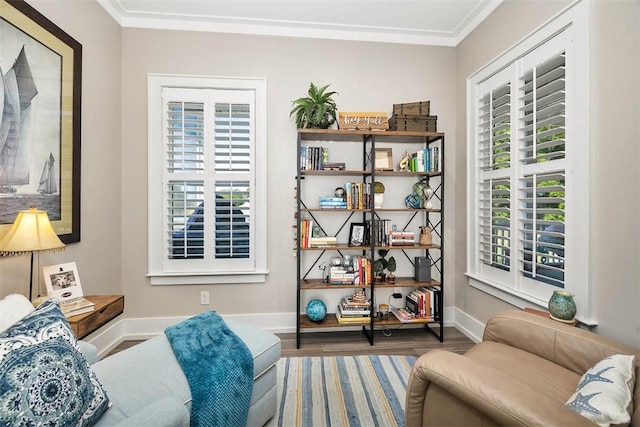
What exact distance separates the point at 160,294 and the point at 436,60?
147 inches

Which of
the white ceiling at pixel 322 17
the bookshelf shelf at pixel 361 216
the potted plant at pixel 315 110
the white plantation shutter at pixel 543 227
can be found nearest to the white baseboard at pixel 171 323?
the bookshelf shelf at pixel 361 216

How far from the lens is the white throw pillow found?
3.84ft

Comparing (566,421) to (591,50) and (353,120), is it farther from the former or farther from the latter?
(353,120)

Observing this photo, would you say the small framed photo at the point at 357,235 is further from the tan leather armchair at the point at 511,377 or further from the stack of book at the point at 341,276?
the tan leather armchair at the point at 511,377

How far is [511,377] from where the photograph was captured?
1119 millimetres

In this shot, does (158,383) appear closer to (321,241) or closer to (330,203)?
(321,241)

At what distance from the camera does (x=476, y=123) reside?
2859 mm

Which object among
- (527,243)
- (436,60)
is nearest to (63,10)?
(436,60)

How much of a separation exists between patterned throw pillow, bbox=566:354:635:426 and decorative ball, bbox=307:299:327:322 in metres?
1.96

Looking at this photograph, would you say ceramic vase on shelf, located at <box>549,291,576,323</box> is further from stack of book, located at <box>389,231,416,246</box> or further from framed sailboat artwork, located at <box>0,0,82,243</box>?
framed sailboat artwork, located at <box>0,0,82,243</box>

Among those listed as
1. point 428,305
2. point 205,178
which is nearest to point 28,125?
→ point 205,178

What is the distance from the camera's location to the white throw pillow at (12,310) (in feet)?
3.84

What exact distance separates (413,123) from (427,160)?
380 mm

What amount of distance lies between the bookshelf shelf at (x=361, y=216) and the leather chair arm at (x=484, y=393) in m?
1.42
